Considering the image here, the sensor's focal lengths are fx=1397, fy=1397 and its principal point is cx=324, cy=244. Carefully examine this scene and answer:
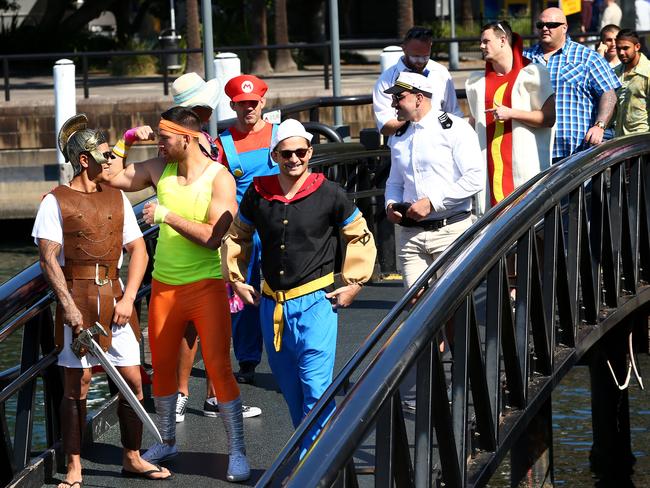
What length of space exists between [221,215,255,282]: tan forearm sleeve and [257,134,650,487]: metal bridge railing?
713mm

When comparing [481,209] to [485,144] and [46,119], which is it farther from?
[46,119]

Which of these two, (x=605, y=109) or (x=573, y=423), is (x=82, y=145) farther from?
(x=573, y=423)

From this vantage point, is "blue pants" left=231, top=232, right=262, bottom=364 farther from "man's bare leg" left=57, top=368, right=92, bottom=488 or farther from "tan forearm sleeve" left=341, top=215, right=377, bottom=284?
"man's bare leg" left=57, top=368, right=92, bottom=488

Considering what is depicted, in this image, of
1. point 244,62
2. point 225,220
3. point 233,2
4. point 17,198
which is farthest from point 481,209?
Answer: point 233,2

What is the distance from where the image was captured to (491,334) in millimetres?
5902

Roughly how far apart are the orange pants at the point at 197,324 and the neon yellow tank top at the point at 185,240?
44 millimetres

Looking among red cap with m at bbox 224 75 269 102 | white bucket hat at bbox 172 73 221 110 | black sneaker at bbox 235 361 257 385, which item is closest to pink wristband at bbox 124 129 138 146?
white bucket hat at bbox 172 73 221 110

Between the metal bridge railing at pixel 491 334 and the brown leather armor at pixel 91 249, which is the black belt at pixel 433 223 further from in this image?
the brown leather armor at pixel 91 249

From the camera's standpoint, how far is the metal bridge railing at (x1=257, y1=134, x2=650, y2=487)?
4445mm

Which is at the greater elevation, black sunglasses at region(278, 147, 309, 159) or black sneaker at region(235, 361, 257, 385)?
black sunglasses at region(278, 147, 309, 159)

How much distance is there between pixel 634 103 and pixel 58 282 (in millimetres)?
6729

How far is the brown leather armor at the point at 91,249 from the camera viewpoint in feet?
19.5

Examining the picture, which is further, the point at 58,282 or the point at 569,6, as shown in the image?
the point at 569,6

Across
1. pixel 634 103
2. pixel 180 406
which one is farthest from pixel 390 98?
pixel 634 103
